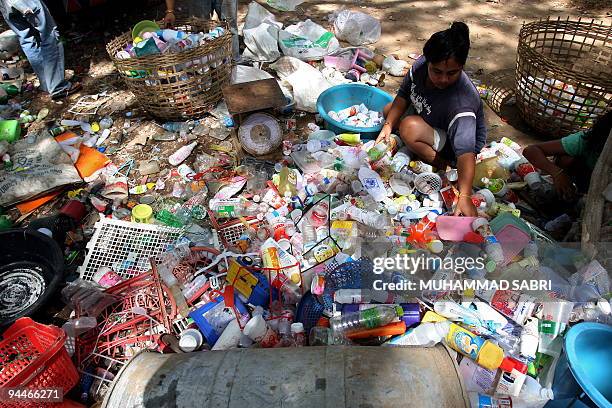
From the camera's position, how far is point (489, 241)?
250 centimetres

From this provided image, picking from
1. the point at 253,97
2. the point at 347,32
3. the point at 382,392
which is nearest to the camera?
the point at 382,392

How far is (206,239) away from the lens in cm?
281

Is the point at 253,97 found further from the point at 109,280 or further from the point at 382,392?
the point at 382,392

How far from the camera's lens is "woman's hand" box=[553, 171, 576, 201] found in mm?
2866

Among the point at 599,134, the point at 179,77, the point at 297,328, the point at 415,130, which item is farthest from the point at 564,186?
the point at 179,77

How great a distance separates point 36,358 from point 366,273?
1653 millimetres

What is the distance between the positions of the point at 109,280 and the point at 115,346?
467 millimetres

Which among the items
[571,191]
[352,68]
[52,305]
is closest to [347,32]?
[352,68]

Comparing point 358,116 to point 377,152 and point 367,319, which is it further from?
point 367,319

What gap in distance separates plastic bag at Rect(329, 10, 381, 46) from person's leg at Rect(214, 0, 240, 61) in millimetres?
1228

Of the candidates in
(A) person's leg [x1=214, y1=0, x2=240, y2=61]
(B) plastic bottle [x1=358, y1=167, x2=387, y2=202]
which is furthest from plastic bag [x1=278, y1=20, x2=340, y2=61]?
(B) plastic bottle [x1=358, y1=167, x2=387, y2=202]

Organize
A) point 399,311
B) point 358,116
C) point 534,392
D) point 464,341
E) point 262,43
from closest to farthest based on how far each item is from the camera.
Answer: point 534,392 → point 464,341 → point 399,311 → point 358,116 → point 262,43

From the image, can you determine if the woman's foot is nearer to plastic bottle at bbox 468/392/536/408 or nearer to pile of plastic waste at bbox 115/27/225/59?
pile of plastic waste at bbox 115/27/225/59

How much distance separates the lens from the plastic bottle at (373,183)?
2.93 m
